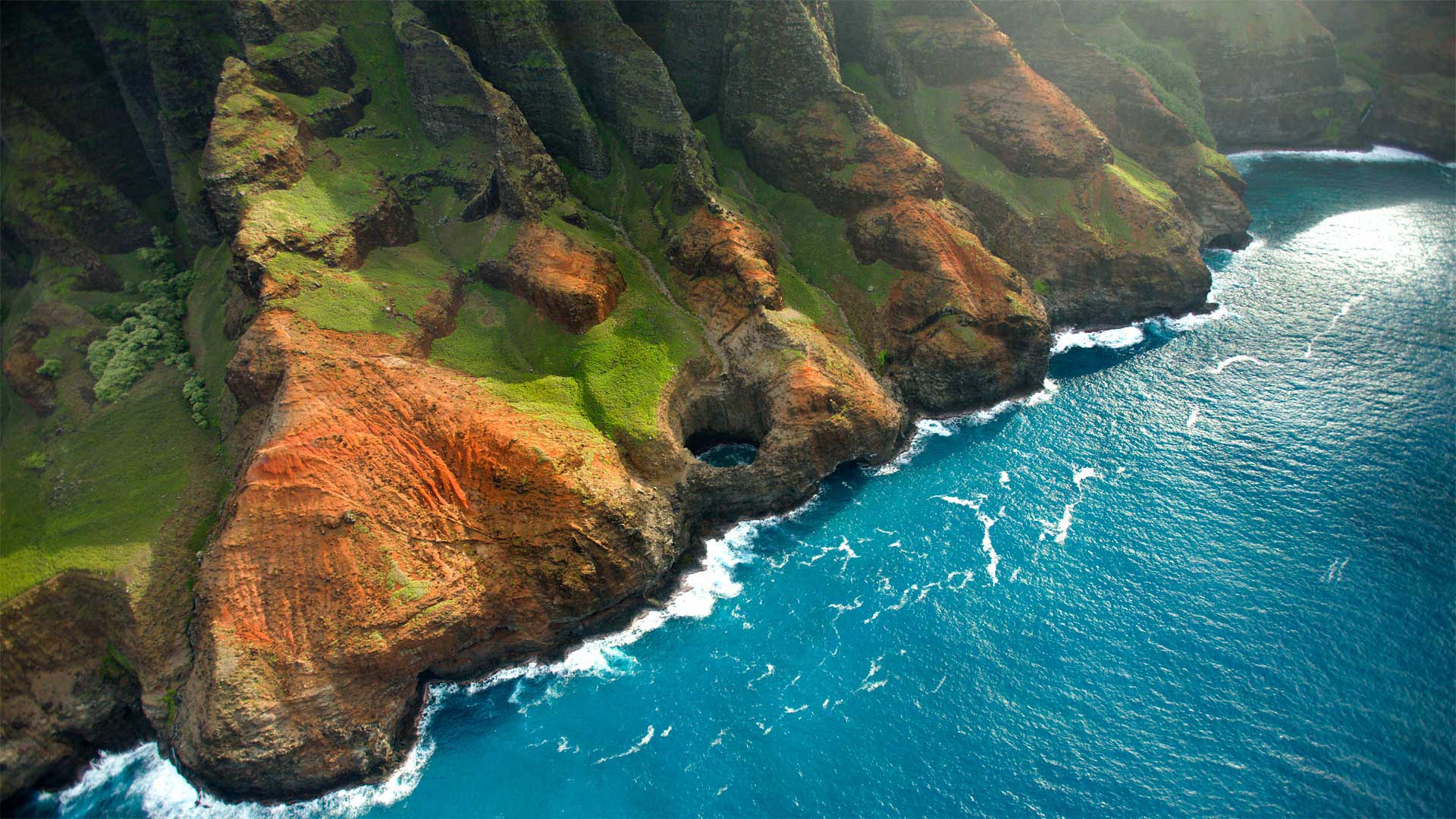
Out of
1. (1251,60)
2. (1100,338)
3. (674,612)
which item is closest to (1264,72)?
(1251,60)

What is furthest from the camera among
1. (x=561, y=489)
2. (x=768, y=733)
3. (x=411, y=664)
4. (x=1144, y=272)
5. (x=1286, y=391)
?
(x=1144, y=272)

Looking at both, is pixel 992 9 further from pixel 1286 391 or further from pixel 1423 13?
pixel 1423 13

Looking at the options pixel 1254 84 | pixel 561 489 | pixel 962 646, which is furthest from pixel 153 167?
pixel 1254 84

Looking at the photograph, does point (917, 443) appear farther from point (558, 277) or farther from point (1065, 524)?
point (558, 277)

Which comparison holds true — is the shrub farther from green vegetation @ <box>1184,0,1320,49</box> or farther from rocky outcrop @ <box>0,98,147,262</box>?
green vegetation @ <box>1184,0,1320,49</box>

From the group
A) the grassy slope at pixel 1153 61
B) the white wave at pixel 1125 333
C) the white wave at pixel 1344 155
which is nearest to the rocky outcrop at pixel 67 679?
the white wave at pixel 1125 333

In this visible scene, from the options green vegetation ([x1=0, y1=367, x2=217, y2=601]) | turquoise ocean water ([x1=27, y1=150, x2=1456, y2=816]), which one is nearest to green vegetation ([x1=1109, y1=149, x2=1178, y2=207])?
turquoise ocean water ([x1=27, y1=150, x2=1456, y2=816])
